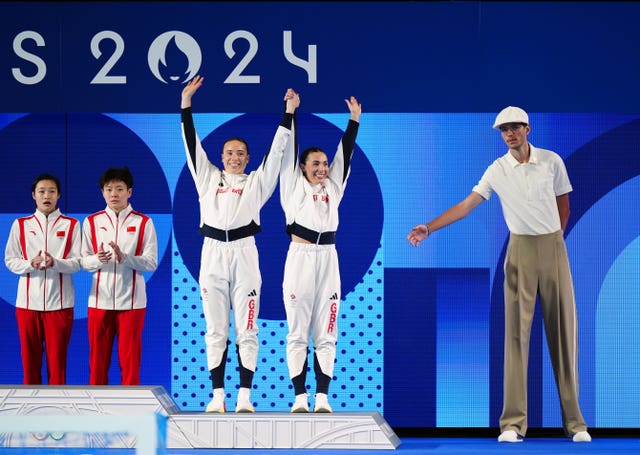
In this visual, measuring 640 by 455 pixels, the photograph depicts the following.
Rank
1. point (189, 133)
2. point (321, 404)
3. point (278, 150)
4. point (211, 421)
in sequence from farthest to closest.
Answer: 1. point (189, 133)
2. point (278, 150)
3. point (321, 404)
4. point (211, 421)

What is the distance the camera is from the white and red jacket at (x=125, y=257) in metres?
6.74

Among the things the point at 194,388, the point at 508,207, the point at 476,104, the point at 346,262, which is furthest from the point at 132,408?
the point at 476,104

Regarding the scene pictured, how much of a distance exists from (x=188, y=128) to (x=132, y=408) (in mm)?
1850

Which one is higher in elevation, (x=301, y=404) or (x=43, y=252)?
(x=43, y=252)

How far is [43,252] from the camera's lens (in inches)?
269

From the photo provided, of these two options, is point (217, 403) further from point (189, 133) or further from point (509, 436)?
Result: point (509, 436)

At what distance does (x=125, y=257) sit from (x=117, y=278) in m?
0.16

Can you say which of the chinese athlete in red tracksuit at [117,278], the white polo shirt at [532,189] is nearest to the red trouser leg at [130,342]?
the chinese athlete in red tracksuit at [117,278]

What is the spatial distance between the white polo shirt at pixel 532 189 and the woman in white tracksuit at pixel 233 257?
1487 mm

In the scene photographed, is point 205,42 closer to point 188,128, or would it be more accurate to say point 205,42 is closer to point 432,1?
point 188,128

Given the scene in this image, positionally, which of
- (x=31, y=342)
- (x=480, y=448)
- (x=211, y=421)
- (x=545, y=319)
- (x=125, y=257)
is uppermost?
(x=125, y=257)

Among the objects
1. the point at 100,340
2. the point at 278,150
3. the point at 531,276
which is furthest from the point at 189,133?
the point at 531,276

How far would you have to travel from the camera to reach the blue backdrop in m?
7.42

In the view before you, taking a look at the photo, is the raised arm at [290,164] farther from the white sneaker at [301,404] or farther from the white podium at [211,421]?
the white podium at [211,421]
